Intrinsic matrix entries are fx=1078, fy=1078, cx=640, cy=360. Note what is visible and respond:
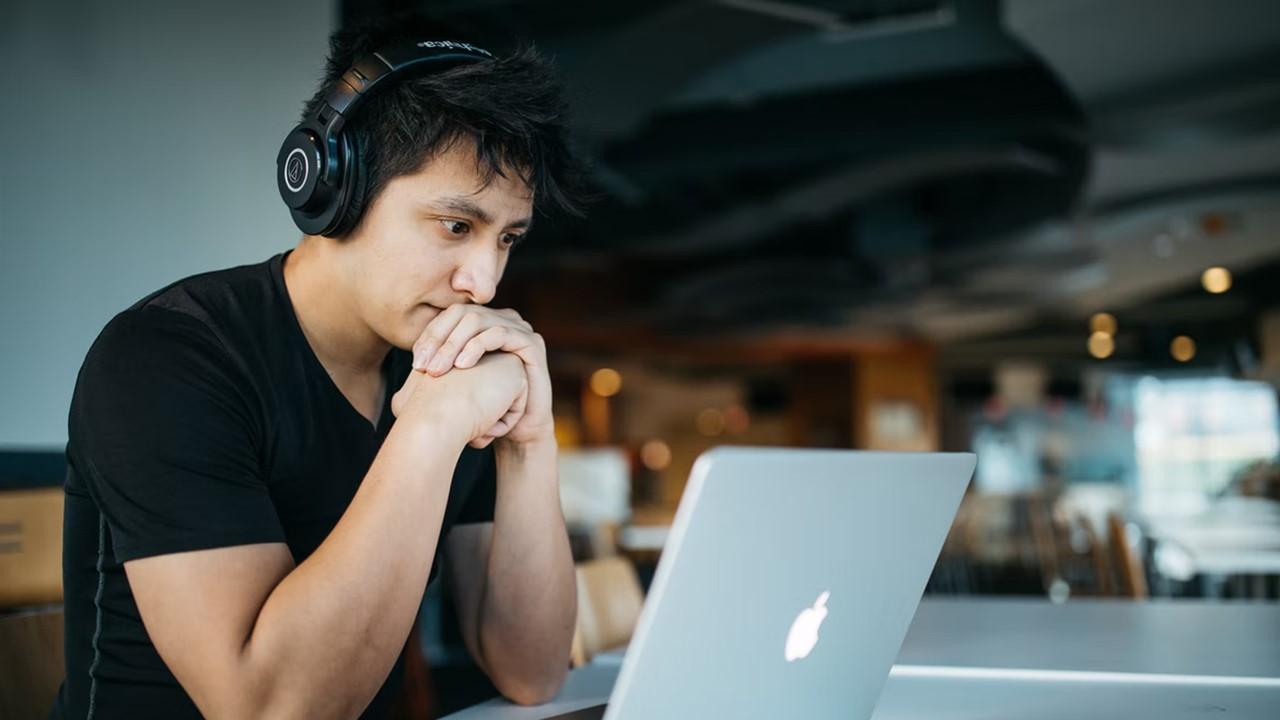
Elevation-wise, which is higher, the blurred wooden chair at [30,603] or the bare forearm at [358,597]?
the bare forearm at [358,597]

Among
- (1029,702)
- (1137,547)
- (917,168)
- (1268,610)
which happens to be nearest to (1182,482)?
(1137,547)

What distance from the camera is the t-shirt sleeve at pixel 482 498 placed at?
150 centimetres

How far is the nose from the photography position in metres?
1.24

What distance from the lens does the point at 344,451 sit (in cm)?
129

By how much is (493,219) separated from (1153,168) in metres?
6.73

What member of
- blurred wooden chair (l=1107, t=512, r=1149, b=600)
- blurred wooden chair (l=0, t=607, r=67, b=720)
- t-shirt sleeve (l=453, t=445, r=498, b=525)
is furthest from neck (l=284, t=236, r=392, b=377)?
blurred wooden chair (l=1107, t=512, r=1149, b=600)

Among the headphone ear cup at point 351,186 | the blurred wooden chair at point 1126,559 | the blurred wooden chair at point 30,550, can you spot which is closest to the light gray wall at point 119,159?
the blurred wooden chair at point 30,550

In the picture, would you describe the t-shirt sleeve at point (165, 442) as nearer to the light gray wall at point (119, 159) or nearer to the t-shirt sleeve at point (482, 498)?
the t-shirt sleeve at point (482, 498)

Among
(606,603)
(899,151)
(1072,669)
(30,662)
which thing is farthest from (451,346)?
(899,151)

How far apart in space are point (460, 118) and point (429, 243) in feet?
0.48

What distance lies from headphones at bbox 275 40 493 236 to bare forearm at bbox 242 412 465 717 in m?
0.31

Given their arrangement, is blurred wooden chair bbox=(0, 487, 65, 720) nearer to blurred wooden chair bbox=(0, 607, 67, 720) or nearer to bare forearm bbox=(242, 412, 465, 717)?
blurred wooden chair bbox=(0, 607, 67, 720)

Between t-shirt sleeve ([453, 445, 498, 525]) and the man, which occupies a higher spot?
the man

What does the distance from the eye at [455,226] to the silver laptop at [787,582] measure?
55 centimetres
